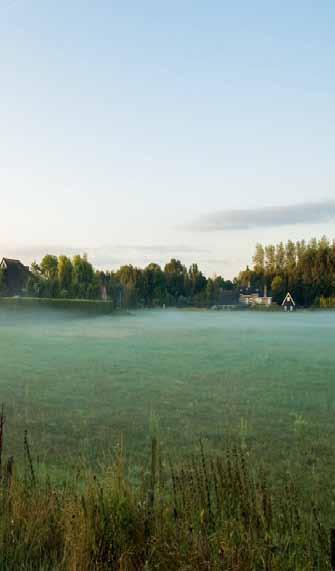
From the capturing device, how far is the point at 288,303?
332 ft

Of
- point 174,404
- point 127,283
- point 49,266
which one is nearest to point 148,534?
point 174,404

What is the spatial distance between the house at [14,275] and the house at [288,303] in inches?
2298

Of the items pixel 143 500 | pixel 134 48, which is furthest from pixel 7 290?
pixel 143 500

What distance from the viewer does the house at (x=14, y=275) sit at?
5848 cm

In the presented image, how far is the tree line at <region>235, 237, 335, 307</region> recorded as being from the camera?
101250 mm

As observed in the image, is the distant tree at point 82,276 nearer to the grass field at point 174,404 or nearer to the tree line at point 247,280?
the tree line at point 247,280

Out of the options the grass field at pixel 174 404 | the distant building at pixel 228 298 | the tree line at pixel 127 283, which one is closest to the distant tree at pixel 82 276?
the tree line at pixel 127 283

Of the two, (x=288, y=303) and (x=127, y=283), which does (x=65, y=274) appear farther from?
(x=288, y=303)

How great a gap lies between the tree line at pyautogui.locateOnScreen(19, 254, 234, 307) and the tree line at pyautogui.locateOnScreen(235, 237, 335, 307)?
45.1ft

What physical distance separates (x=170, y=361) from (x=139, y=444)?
10.7 meters

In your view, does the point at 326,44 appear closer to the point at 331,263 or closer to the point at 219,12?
the point at 219,12

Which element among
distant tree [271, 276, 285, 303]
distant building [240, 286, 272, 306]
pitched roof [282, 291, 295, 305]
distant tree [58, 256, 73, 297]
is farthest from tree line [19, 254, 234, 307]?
pitched roof [282, 291, 295, 305]

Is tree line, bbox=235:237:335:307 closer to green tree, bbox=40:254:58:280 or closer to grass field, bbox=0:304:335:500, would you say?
green tree, bbox=40:254:58:280

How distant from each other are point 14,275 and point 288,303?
6185cm
